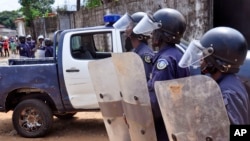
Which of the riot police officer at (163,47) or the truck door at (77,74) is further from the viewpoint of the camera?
the truck door at (77,74)

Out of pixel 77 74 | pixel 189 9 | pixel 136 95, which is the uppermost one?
pixel 189 9

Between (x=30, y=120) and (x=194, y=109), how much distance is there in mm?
4428

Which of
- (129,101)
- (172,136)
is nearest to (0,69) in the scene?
(129,101)

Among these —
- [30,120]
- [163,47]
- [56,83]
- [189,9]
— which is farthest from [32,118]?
[189,9]

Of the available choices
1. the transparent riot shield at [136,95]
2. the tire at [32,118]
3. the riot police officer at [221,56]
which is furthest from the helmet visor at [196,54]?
the tire at [32,118]

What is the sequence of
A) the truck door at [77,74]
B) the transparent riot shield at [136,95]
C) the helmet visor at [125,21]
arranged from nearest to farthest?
the transparent riot shield at [136,95] < the helmet visor at [125,21] < the truck door at [77,74]

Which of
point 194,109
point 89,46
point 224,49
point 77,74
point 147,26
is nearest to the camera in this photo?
point 194,109

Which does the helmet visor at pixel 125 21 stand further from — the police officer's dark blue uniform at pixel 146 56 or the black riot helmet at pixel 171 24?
the black riot helmet at pixel 171 24

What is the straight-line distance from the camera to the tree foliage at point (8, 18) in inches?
3002

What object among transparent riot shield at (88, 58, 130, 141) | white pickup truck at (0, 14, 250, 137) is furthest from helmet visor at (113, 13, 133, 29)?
white pickup truck at (0, 14, 250, 137)

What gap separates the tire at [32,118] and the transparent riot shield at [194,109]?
4036 millimetres

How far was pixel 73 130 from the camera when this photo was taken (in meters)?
6.12

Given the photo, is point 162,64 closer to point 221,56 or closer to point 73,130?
point 221,56

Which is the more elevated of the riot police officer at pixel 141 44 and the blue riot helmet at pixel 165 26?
the blue riot helmet at pixel 165 26
